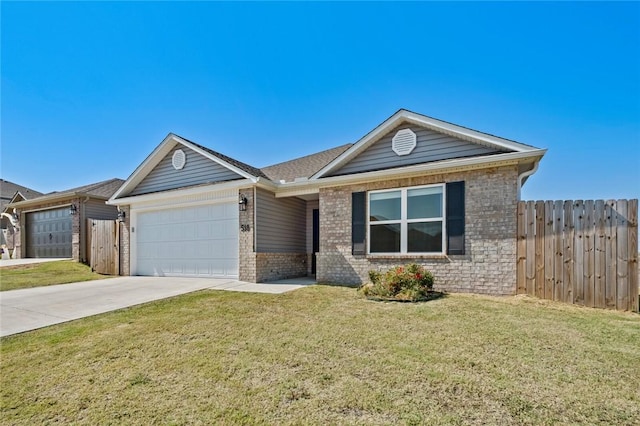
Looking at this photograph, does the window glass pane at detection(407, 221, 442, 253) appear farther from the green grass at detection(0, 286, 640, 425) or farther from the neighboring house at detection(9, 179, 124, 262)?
the neighboring house at detection(9, 179, 124, 262)

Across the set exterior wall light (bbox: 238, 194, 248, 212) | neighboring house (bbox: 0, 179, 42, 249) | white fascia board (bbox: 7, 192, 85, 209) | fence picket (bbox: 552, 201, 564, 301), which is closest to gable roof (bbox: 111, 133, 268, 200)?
exterior wall light (bbox: 238, 194, 248, 212)

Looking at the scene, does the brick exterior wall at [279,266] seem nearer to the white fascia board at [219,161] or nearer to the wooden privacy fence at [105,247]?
the white fascia board at [219,161]

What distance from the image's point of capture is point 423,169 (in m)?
8.37

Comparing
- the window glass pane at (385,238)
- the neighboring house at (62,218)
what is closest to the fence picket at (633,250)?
the window glass pane at (385,238)

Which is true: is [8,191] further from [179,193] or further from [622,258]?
[622,258]

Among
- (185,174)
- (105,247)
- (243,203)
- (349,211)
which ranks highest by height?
(185,174)

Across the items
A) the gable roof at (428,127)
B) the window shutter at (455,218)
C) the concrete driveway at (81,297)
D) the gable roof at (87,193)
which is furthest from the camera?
the gable roof at (87,193)

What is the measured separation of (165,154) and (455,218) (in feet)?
35.4

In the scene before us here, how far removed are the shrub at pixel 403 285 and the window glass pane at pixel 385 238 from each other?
129 cm

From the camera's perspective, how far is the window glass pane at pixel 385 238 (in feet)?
29.0

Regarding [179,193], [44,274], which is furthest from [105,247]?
[179,193]

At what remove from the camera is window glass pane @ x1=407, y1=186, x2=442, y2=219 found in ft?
27.4

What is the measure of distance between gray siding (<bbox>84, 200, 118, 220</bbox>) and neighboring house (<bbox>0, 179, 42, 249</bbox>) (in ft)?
24.9

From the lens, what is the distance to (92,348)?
441cm
